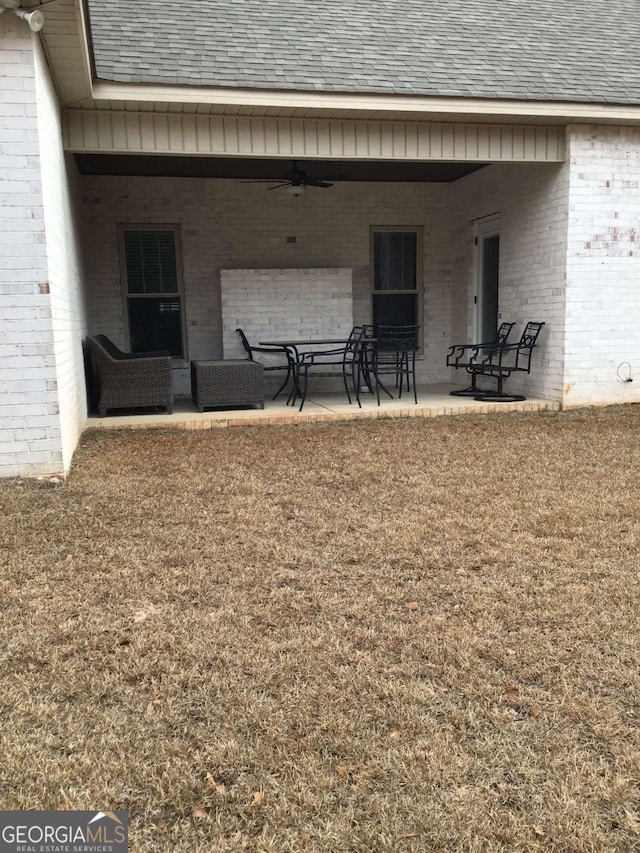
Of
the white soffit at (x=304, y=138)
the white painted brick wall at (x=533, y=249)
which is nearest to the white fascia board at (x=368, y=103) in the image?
the white soffit at (x=304, y=138)

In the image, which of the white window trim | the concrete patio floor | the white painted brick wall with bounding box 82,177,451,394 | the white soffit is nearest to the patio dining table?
the concrete patio floor

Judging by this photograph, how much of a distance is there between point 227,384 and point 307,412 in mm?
891

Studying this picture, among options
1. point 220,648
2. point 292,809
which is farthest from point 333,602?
point 292,809

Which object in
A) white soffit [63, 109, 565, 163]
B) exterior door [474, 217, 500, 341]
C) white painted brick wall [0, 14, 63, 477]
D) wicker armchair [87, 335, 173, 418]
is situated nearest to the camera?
white painted brick wall [0, 14, 63, 477]

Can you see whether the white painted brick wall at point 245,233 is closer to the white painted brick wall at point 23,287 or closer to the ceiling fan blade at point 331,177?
the ceiling fan blade at point 331,177

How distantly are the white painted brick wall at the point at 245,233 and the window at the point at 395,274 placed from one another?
0.14 metres

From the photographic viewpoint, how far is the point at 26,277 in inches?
169

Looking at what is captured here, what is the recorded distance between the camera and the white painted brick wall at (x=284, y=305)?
349 inches

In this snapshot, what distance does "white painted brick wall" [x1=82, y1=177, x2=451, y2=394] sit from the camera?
8828 mm

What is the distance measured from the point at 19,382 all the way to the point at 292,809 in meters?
3.55

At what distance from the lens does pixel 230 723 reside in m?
1.93

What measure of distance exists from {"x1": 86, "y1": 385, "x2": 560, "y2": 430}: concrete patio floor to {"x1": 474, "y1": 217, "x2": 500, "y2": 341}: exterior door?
5.10 feet

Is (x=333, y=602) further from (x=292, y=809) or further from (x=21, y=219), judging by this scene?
(x=21, y=219)

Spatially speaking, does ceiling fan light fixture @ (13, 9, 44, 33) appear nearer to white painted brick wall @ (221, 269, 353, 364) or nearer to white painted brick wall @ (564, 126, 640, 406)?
white painted brick wall @ (221, 269, 353, 364)
